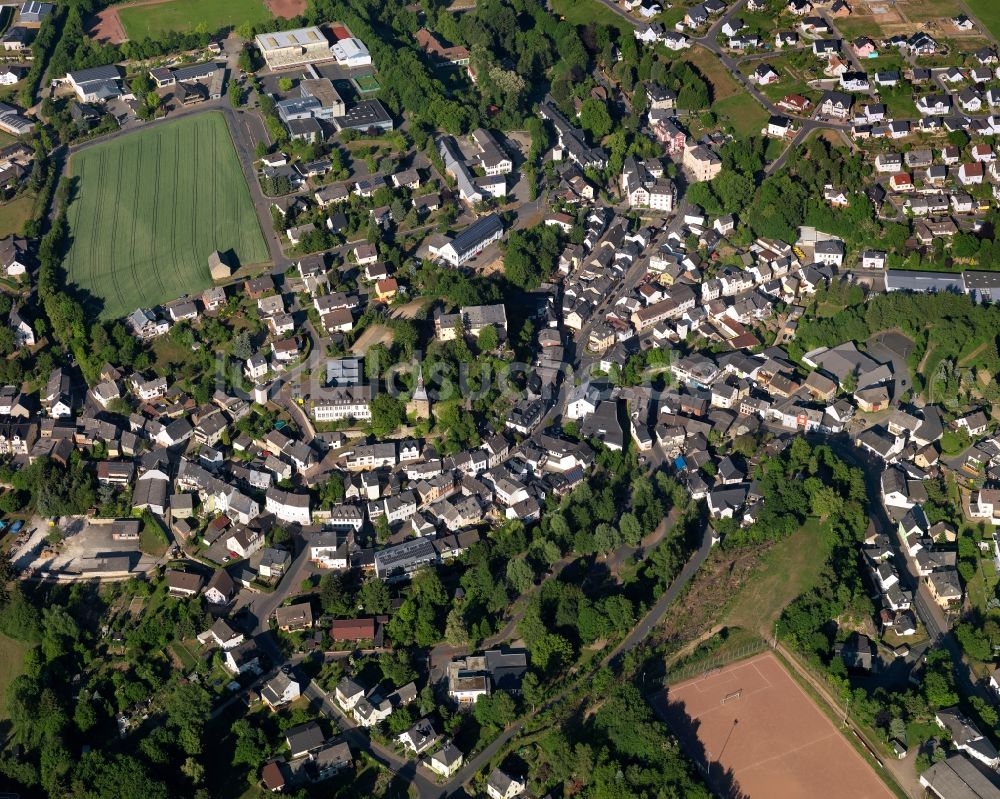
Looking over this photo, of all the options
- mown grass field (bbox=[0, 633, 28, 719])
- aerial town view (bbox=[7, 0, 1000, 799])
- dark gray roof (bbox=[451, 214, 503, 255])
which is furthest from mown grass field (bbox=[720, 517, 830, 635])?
mown grass field (bbox=[0, 633, 28, 719])

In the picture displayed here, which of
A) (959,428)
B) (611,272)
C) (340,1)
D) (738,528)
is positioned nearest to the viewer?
(738,528)

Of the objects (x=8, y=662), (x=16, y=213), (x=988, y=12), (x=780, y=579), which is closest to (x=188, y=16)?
(x=16, y=213)

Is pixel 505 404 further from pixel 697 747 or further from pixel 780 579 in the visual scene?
pixel 697 747

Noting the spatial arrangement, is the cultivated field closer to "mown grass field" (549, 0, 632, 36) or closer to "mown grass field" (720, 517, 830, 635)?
"mown grass field" (720, 517, 830, 635)

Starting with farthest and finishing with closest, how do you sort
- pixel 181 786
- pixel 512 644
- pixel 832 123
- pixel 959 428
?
pixel 832 123
pixel 959 428
pixel 512 644
pixel 181 786

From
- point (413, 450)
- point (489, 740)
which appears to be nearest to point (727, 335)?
point (413, 450)

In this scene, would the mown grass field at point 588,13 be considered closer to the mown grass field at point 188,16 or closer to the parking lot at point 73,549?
the mown grass field at point 188,16

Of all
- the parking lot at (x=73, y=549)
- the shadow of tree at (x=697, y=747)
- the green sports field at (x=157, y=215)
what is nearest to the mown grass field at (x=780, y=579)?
the shadow of tree at (x=697, y=747)

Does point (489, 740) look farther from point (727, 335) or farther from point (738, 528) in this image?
point (727, 335)
